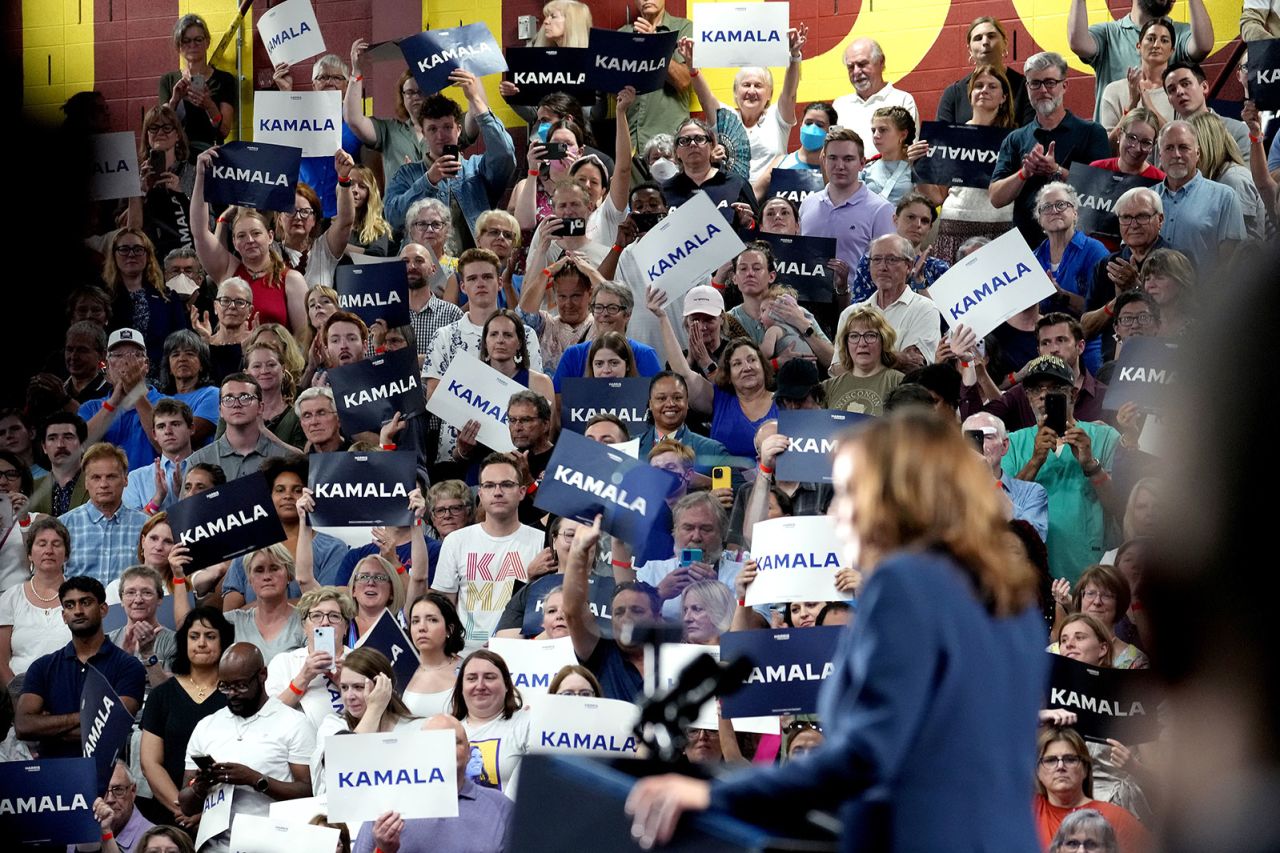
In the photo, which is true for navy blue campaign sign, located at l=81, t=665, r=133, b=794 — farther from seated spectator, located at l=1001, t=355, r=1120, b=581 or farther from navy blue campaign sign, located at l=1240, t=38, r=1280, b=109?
navy blue campaign sign, located at l=1240, t=38, r=1280, b=109

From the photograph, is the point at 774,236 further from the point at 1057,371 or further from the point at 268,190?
the point at 268,190

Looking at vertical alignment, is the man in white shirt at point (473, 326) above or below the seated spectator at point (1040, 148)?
below

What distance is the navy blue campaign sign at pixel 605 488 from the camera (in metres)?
7.43

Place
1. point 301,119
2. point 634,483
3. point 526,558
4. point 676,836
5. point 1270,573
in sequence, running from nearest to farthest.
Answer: point 1270,573, point 676,836, point 634,483, point 526,558, point 301,119

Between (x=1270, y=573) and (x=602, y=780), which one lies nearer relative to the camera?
(x=1270, y=573)

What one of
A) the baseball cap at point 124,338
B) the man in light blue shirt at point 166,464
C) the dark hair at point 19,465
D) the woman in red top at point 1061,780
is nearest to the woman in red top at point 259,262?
the baseball cap at point 124,338

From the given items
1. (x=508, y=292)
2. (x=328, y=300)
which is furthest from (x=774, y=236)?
(x=328, y=300)

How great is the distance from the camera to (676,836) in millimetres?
1870

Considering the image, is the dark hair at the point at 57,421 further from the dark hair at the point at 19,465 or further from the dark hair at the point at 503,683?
the dark hair at the point at 503,683

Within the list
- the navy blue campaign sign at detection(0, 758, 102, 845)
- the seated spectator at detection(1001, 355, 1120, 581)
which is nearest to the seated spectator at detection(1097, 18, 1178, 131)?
the seated spectator at detection(1001, 355, 1120, 581)

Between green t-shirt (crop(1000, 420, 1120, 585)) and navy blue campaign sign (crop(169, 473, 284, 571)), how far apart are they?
3.40 m

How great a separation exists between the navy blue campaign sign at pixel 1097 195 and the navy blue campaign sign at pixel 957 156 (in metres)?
0.52

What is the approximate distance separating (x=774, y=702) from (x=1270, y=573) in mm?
6192

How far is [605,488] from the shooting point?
24.5 ft
